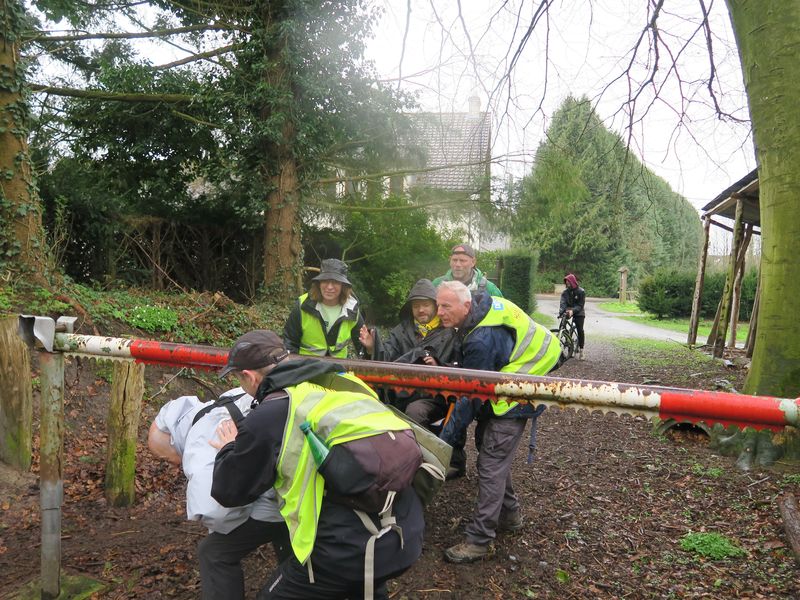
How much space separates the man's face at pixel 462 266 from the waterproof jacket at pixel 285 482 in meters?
2.94

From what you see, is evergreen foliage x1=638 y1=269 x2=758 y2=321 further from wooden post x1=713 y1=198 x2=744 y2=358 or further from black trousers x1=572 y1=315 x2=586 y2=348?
black trousers x1=572 y1=315 x2=586 y2=348

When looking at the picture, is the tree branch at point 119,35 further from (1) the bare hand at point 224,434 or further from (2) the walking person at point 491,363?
(1) the bare hand at point 224,434

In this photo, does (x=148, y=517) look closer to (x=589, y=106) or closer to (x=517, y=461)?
(x=517, y=461)

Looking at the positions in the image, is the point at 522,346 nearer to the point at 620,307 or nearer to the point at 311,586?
the point at 311,586

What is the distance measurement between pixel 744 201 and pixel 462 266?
8.27 m

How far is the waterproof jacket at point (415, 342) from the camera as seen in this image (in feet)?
13.0

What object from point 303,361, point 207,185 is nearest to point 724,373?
point 303,361

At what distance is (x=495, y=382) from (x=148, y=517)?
2.81 metres

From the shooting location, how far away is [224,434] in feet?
6.72

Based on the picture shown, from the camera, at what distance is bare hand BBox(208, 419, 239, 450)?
6.70 feet

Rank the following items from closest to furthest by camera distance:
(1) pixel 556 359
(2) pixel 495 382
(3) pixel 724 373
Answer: (2) pixel 495 382 < (1) pixel 556 359 < (3) pixel 724 373

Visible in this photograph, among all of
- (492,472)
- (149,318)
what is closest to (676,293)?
(149,318)

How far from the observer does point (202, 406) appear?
7.43ft

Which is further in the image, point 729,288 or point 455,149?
point 729,288
